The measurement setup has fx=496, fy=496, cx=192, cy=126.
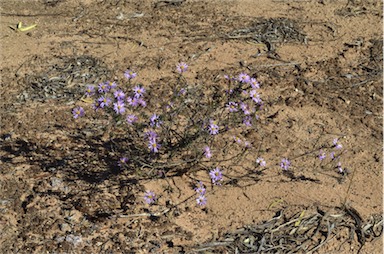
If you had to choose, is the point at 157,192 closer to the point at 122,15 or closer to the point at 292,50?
the point at 292,50

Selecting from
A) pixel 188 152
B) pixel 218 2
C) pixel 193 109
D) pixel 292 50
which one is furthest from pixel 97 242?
pixel 218 2

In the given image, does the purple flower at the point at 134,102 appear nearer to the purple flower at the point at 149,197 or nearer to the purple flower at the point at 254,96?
the purple flower at the point at 149,197

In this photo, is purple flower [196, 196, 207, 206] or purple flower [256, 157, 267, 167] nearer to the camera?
purple flower [196, 196, 207, 206]

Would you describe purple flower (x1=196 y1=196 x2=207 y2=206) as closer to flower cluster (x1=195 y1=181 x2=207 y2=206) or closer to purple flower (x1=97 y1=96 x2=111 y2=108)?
flower cluster (x1=195 y1=181 x2=207 y2=206)

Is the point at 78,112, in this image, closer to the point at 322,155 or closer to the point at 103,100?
the point at 103,100

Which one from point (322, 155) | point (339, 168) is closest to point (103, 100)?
point (322, 155)

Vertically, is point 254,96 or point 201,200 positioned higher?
point 254,96

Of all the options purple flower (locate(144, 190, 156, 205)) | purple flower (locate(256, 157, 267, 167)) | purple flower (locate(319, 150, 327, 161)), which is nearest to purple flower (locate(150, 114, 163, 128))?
purple flower (locate(144, 190, 156, 205))

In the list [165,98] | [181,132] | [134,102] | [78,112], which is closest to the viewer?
[134,102]

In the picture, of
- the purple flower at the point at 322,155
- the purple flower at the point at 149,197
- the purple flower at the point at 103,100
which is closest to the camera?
the purple flower at the point at 103,100

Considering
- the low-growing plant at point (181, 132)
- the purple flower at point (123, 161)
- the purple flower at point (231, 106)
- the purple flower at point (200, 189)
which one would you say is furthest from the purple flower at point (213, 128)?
the purple flower at point (123, 161)
